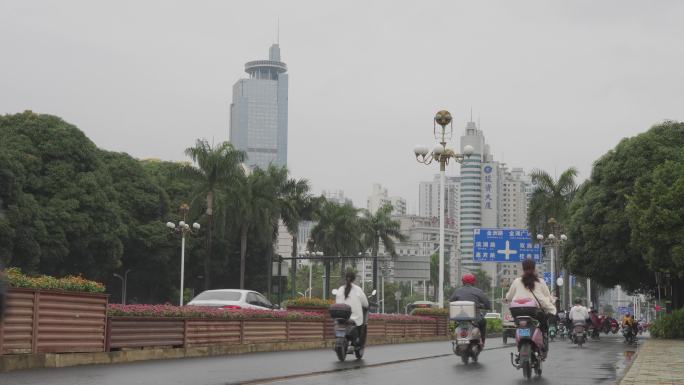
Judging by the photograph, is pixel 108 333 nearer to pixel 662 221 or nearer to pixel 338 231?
pixel 662 221

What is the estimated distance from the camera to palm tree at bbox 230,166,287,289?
7300 cm

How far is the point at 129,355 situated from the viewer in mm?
17453

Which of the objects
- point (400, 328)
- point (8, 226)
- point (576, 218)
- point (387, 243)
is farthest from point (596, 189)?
point (387, 243)

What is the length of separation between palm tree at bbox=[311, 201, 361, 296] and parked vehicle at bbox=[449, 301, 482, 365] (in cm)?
8009

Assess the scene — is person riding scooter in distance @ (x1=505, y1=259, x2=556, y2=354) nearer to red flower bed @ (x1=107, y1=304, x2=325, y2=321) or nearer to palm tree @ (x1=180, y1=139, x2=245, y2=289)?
red flower bed @ (x1=107, y1=304, x2=325, y2=321)

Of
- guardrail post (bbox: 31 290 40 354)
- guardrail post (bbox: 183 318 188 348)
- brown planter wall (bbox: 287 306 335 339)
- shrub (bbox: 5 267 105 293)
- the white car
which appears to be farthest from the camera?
the white car

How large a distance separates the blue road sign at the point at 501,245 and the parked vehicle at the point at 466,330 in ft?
A: 127

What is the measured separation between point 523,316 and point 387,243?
89472 millimetres

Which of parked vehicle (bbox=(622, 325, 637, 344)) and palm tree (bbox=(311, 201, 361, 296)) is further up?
palm tree (bbox=(311, 201, 361, 296))

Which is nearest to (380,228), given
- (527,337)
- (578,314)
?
(578,314)

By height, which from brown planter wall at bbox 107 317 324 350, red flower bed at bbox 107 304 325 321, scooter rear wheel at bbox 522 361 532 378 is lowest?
scooter rear wheel at bbox 522 361 532 378

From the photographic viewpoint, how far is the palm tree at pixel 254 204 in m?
73.0

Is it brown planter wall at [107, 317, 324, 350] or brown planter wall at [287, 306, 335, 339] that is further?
brown planter wall at [287, 306, 335, 339]

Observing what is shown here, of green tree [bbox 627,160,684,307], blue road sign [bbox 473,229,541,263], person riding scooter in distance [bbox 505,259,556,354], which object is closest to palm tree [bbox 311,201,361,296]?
blue road sign [bbox 473,229,541,263]
